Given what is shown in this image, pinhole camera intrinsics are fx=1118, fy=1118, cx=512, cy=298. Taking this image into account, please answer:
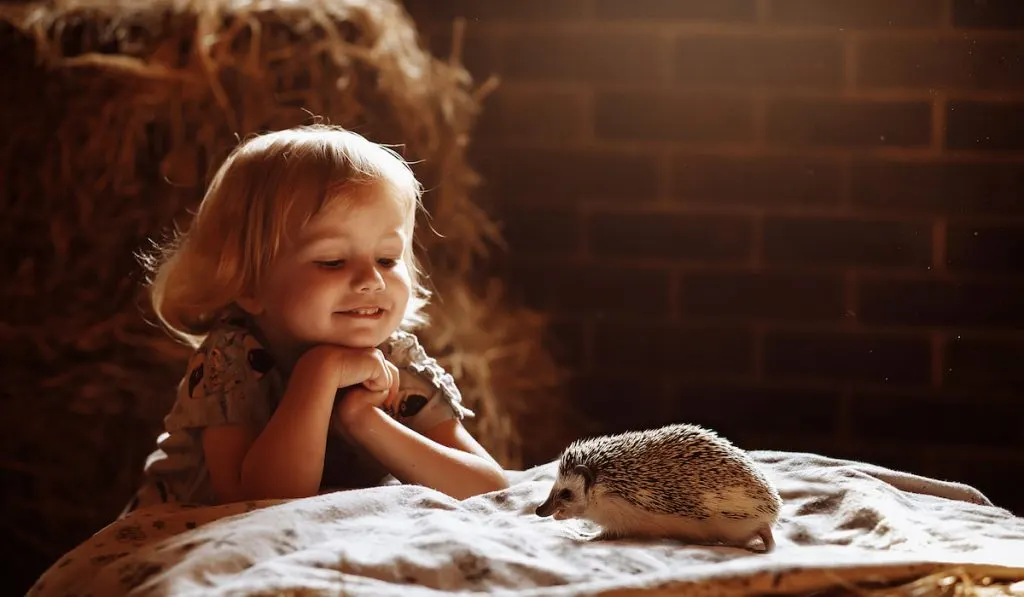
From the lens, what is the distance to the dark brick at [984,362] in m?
2.73

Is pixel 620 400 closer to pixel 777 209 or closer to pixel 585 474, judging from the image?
pixel 777 209

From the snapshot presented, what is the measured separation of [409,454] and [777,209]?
1639 mm

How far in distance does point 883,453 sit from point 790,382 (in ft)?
0.95

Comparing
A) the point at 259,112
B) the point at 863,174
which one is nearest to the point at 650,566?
the point at 259,112

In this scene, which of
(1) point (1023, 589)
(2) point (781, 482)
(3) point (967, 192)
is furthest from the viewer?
(3) point (967, 192)

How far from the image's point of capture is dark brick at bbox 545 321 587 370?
2.95 metres

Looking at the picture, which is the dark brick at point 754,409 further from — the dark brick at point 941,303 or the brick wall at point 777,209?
the dark brick at point 941,303

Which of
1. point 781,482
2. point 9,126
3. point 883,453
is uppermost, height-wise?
point 9,126

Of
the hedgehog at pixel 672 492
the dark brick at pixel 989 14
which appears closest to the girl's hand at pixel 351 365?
the hedgehog at pixel 672 492

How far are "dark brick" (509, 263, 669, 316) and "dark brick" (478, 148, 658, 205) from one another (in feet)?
0.61

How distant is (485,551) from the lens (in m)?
1.04

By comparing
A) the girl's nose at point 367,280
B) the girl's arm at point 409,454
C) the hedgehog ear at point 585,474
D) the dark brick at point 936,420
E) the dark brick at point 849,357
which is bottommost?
the dark brick at point 936,420

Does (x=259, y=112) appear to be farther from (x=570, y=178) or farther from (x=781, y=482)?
(x=781, y=482)

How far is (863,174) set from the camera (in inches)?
108
